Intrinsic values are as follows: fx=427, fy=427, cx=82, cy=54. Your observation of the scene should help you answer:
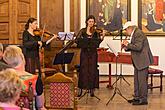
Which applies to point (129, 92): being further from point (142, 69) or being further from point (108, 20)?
Answer: point (108, 20)

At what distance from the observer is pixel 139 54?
8.04 metres

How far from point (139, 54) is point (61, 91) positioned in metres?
3.86

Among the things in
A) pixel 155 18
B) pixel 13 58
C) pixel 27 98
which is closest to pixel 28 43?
pixel 13 58

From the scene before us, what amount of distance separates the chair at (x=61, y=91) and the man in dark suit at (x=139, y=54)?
370cm

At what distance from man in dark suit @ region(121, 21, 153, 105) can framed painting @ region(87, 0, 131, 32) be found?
16.8 feet

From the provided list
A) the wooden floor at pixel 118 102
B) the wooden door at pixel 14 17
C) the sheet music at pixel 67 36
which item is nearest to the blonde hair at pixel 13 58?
the wooden floor at pixel 118 102

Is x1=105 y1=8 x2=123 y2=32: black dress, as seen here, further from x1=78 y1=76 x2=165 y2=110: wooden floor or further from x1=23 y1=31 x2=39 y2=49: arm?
x1=23 y1=31 x2=39 y2=49: arm

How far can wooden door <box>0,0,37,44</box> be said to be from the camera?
10.3 meters

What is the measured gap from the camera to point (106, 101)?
8.71 m

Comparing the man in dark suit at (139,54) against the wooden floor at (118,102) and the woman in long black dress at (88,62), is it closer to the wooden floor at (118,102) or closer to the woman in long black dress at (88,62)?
the wooden floor at (118,102)

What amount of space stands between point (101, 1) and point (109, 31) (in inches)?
38.7

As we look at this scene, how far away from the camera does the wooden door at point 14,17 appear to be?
10.3m

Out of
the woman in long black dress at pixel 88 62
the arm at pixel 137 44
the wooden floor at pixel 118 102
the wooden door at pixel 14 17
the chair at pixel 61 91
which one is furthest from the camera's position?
the wooden door at pixel 14 17

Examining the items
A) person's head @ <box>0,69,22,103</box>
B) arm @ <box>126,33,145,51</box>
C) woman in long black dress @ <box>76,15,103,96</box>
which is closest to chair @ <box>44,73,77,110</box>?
person's head @ <box>0,69,22,103</box>
